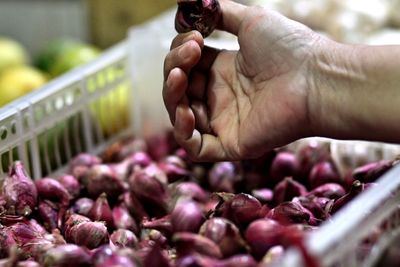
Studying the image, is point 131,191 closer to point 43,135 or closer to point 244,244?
point 43,135

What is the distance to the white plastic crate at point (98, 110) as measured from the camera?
1.13 m

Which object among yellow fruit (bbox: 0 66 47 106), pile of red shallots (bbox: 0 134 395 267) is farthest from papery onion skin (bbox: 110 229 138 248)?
yellow fruit (bbox: 0 66 47 106)

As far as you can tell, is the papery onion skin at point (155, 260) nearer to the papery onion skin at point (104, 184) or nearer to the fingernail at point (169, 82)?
the fingernail at point (169, 82)

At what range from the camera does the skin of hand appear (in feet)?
2.82

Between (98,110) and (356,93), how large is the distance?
64 centimetres

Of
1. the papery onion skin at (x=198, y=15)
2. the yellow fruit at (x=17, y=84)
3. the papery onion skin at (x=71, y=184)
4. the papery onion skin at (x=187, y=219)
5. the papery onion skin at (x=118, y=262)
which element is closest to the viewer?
the papery onion skin at (x=118, y=262)

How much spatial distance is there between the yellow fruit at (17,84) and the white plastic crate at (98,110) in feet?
0.55

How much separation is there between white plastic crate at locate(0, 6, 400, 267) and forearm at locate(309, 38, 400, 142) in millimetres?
87

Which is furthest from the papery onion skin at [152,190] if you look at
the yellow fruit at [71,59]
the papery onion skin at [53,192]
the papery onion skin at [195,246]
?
the yellow fruit at [71,59]

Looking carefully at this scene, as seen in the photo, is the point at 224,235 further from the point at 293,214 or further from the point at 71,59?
the point at 71,59

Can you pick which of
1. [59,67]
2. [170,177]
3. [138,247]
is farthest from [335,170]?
[59,67]

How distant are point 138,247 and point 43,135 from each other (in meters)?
0.41

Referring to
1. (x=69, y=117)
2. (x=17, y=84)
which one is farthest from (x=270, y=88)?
(x=17, y=84)

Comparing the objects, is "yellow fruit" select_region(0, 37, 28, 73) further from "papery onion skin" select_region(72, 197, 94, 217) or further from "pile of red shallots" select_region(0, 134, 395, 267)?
"papery onion skin" select_region(72, 197, 94, 217)
